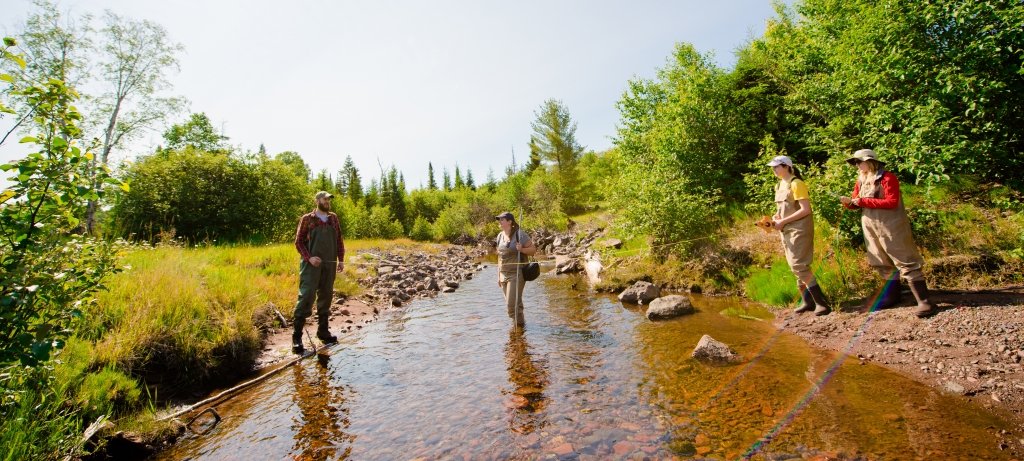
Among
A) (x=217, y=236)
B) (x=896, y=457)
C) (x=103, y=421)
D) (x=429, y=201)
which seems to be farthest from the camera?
(x=429, y=201)

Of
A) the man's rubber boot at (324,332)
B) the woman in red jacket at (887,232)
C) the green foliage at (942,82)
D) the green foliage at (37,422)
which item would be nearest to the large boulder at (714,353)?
the woman in red jacket at (887,232)

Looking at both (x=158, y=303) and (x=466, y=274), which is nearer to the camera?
(x=158, y=303)

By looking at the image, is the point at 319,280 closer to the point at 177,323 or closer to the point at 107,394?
the point at 177,323

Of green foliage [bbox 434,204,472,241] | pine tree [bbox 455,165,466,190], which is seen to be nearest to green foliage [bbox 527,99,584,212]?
green foliage [bbox 434,204,472,241]

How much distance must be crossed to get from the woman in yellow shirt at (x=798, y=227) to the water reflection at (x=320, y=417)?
7.17 m

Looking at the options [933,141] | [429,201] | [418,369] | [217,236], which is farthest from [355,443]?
[429,201]

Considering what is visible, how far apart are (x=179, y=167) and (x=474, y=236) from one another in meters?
→ 31.8

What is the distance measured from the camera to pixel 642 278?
11617mm

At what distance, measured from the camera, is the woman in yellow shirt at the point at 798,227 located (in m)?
6.55

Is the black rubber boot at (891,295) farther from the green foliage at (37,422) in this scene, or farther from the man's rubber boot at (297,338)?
the green foliage at (37,422)

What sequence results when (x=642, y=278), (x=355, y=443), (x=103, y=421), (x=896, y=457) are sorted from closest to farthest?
(x=896, y=457), (x=103, y=421), (x=355, y=443), (x=642, y=278)

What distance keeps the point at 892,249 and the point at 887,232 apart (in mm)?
249

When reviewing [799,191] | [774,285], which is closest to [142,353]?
[799,191]

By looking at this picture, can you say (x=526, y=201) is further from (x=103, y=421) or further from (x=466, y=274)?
(x=103, y=421)
